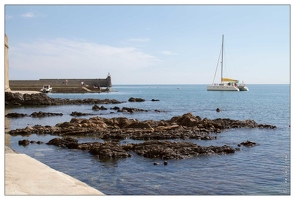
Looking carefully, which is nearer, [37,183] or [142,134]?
[37,183]

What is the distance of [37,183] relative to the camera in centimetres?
1018

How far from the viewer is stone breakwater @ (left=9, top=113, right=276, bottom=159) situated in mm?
18031

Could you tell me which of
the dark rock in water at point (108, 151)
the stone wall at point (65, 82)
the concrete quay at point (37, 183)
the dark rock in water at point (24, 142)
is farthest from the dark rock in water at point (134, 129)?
the stone wall at point (65, 82)

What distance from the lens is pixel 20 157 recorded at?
45.6 ft

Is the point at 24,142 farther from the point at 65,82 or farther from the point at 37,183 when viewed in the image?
the point at 65,82

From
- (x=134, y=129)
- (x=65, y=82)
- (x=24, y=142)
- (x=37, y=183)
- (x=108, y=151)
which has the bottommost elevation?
(x=24, y=142)

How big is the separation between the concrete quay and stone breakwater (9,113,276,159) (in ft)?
18.6

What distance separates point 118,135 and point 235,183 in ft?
37.7

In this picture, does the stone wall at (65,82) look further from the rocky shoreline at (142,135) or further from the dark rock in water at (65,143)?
the dark rock in water at (65,143)

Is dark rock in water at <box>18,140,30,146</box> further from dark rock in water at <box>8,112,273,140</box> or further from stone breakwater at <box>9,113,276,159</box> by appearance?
dark rock in water at <box>8,112,273,140</box>

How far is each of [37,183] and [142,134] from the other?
46.0ft

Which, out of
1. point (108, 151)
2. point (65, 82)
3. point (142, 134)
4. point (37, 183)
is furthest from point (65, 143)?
point (65, 82)

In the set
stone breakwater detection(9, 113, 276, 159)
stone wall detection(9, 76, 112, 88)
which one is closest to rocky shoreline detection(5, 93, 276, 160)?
stone breakwater detection(9, 113, 276, 159)

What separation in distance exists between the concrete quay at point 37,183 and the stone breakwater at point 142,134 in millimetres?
5660
